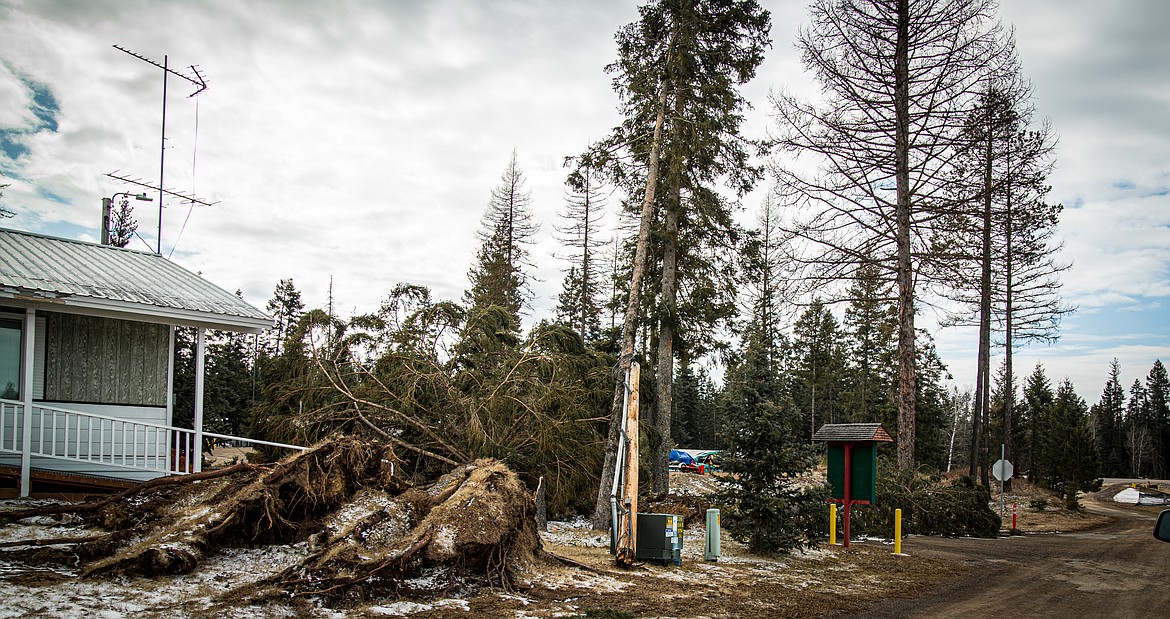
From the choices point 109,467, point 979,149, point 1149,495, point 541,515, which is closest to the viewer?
point 109,467

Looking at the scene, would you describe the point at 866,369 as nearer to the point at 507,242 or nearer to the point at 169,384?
the point at 507,242

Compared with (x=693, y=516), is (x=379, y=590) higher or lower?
higher

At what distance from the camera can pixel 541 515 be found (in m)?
14.4

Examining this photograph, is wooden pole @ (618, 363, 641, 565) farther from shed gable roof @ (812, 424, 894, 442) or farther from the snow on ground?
the snow on ground

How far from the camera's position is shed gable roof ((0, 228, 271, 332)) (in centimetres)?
1070

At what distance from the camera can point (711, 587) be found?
9.75 meters

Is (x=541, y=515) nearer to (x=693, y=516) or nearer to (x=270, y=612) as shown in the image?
(x=693, y=516)

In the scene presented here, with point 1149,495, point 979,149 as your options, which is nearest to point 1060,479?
point 1149,495

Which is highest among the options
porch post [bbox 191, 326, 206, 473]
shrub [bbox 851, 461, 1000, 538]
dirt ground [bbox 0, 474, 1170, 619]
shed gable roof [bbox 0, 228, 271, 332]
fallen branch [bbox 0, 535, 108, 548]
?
shed gable roof [bbox 0, 228, 271, 332]

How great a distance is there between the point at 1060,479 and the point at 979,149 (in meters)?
32.1

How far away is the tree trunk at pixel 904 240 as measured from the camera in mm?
18203

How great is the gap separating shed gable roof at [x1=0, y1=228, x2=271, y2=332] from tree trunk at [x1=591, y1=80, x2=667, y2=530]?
262 inches

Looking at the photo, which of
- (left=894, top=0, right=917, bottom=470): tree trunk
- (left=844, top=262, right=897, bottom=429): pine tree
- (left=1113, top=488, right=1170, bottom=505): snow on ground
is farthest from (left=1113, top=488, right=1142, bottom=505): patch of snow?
(left=894, top=0, right=917, bottom=470): tree trunk

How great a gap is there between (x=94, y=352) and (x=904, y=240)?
17540 millimetres
